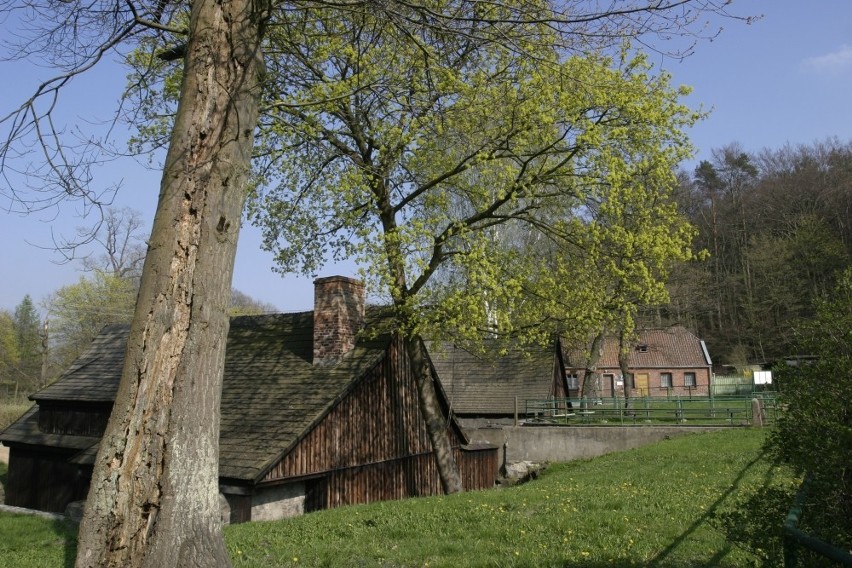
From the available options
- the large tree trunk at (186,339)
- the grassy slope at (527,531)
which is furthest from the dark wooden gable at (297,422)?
the large tree trunk at (186,339)

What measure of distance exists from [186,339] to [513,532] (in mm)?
5194

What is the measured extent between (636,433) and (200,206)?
2378 cm

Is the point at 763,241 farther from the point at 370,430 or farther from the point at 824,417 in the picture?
the point at 824,417

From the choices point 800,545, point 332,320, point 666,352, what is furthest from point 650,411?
point 666,352

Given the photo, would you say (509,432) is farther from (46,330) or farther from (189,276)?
(46,330)

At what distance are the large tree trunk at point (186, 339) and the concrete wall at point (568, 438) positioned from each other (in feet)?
76.2

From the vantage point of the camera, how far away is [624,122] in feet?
46.4

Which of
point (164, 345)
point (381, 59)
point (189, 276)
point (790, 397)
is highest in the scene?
point (381, 59)

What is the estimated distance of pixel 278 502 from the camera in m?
14.9

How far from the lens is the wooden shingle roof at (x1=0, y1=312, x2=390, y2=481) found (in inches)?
591

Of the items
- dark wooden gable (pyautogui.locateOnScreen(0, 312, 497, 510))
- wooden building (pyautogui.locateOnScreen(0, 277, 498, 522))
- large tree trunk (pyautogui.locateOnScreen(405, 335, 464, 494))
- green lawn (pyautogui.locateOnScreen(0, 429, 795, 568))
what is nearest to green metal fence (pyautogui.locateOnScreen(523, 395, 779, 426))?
wooden building (pyautogui.locateOnScreen(0, 277, 498, 522))

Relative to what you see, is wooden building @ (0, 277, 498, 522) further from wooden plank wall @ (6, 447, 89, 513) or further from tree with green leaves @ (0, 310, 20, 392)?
tree with green leaves @ (0, 310, 20, 392)

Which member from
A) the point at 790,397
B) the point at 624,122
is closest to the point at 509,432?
the point at 624,122

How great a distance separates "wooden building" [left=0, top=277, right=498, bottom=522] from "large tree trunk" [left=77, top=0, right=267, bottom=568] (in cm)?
902
